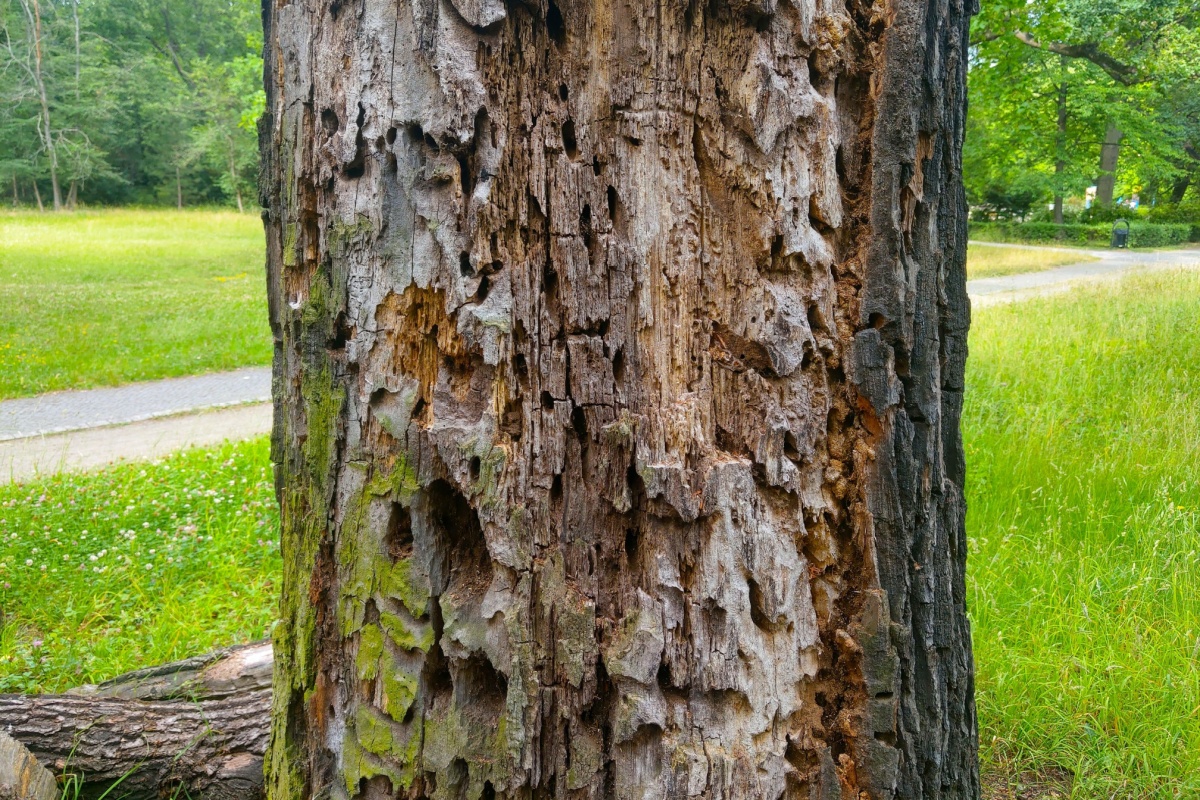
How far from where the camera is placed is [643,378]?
143 centimetres

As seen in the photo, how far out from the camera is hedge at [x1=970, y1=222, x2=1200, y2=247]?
27.4m

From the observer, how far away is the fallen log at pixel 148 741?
239 cm

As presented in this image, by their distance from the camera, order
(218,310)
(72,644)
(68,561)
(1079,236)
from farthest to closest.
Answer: (1079,236), (218,310), (68,561), (72,644)

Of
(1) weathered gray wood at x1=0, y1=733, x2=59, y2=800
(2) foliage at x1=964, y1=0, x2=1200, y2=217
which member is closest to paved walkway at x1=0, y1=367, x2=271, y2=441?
(1) weathered gray wood at x1=0, y1=733, x2=59, y2=800

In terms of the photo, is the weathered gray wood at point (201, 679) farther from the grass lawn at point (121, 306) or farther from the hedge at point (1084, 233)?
the hedge at point (1084, 233)

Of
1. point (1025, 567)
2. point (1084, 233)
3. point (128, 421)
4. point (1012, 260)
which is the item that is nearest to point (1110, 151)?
point (1084, 233)

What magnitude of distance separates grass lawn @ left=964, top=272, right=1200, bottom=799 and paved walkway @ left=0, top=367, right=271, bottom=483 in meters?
6.56

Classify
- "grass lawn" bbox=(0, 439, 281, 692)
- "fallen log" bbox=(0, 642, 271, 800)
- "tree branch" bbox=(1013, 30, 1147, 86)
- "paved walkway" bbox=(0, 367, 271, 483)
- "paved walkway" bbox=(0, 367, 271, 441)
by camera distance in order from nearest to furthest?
"fallen log" bbox=(0, 642, 271, 800)
"grass lawn" bbox=(0, 439, 281, 692)
"paved walkway" bbox=(0, 367, 271, 483)
"paved walkway" bbox=(0, 367, 271, 441)
"tree branch" bbox=(1013, 30, 1147, 86)

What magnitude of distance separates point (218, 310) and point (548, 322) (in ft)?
49.5

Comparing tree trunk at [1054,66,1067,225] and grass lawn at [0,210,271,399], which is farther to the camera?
tree trunk at [1054,66,1067,225]

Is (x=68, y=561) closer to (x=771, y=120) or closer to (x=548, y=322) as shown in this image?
(x=548, y=322)

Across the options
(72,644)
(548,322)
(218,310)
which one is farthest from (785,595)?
(218,310)

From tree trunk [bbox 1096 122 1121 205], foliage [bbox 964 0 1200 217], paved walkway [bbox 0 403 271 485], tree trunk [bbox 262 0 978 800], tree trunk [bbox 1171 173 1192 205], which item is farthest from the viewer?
tree trunk [bbox 1171 173 1192 205]

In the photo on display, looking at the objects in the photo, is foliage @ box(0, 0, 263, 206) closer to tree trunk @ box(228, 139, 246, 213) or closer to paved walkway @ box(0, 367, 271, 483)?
tree trunk @ box(228, 139, 246, 213)
